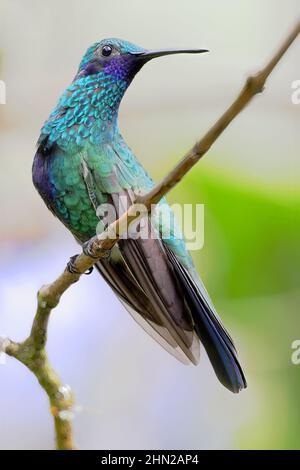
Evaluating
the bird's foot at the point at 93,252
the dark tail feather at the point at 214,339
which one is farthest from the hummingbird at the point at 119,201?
the bird's foot at the point at 93,252

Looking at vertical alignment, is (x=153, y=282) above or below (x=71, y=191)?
below

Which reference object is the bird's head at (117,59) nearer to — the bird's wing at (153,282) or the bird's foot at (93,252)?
the bird's wing at (153,282)

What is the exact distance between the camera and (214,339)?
84.5 inches

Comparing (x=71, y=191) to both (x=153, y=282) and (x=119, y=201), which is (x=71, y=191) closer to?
(x=119, y=201)

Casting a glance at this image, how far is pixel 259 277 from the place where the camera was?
7.86ft

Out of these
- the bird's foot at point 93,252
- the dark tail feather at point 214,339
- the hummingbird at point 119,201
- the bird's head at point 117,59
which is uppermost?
the bird's head at point 117,59

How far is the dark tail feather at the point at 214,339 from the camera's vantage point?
2.09 meters

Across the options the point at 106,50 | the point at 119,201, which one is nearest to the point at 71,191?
the point at 119,201

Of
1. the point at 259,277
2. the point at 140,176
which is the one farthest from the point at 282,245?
the point at 140,176

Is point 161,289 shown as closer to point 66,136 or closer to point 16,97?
point 66,136

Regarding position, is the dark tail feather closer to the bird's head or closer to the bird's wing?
the bird's wing

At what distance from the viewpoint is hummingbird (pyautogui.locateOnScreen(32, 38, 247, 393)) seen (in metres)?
2.25

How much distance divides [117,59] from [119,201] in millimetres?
554
